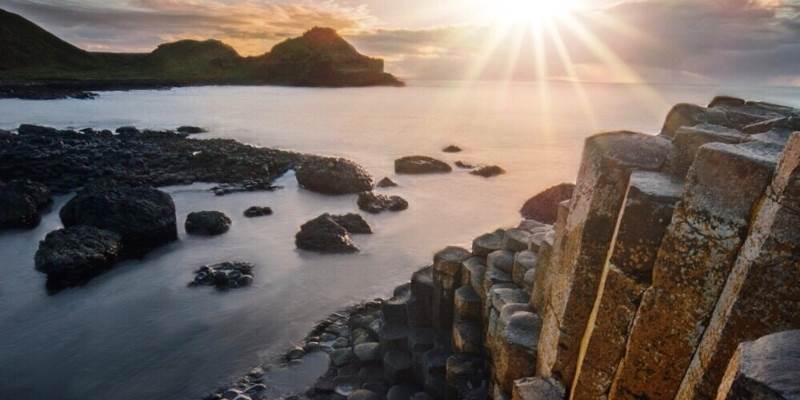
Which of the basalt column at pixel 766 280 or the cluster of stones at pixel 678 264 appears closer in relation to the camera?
the basalt column at pixel 766 280

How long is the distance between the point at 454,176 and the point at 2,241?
24.0 meters

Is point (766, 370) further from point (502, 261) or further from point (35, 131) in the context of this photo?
point (35, 131)

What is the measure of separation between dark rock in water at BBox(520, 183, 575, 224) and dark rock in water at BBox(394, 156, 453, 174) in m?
10.1

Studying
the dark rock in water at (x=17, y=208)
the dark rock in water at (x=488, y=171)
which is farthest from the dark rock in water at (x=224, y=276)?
the dark rock in water at (x=488, y=171)

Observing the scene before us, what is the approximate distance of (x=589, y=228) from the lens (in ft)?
18.4

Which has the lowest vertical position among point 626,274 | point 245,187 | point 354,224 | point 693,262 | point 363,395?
point 245,187

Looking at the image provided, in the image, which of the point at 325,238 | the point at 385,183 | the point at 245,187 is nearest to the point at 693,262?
the point at 325,238

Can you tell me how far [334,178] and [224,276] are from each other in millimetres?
12435

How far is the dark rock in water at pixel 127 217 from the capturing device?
56.5 feet

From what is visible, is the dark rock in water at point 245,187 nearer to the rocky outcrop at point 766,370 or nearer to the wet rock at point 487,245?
the wet rock at point 487,245

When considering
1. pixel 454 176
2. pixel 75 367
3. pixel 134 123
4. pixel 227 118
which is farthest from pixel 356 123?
pixel 75 367

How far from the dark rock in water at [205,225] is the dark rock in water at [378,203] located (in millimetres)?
6656

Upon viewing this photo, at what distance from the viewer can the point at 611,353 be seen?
206 inches

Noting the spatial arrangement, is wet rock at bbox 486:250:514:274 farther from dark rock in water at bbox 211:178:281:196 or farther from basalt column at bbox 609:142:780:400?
dark rock in water at bbox 211:178:281:196
